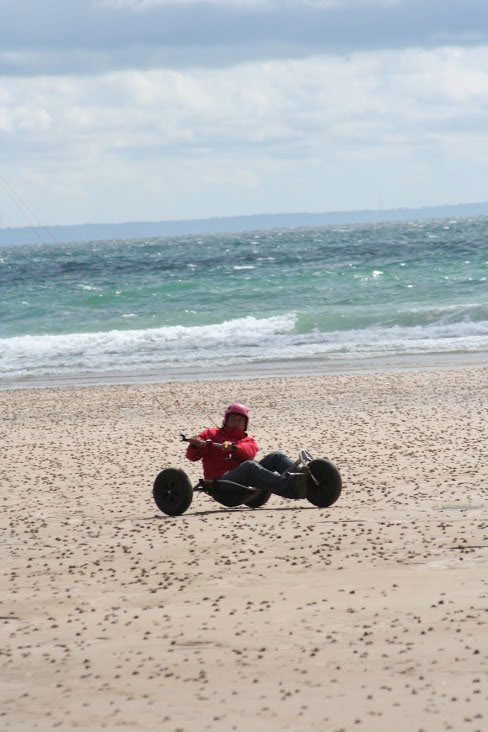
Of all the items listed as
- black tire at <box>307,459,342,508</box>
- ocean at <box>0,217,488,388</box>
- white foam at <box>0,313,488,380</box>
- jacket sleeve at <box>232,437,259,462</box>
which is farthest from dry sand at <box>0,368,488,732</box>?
white foam at <box>0,313,488,380</box>

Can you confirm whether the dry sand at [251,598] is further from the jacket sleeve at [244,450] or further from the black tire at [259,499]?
the jacket sleeve at [244,450]

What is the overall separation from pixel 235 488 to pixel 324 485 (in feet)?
2.49

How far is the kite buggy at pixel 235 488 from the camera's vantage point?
9.03m

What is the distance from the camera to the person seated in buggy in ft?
29.7

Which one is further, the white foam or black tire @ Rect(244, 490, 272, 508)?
the white foam

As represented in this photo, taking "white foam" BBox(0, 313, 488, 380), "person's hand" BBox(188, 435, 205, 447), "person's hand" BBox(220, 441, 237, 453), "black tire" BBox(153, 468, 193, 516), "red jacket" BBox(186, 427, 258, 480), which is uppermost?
"person's hand" BBox(188, 435, 205, 447)

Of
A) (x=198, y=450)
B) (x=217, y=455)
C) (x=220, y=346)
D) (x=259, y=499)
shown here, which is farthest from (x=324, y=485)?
(x=220, y=346)

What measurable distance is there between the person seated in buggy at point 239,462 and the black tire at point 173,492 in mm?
248

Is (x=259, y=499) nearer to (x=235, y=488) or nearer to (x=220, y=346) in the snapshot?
(x=235, y=488)

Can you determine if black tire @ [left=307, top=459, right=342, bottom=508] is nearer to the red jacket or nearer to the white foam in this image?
the red jacket

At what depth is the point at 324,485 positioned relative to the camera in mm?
9055

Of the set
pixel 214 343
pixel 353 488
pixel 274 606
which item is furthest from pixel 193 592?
pixel 214 343

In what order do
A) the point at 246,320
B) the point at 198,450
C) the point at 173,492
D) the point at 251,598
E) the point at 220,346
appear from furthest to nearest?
1. the point at 246,320
2. the point at 220,346
3. the point at 198,450
4. the point at 173,492
5. the point at 251,598

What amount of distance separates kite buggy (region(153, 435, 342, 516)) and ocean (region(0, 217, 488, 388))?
1183cm
